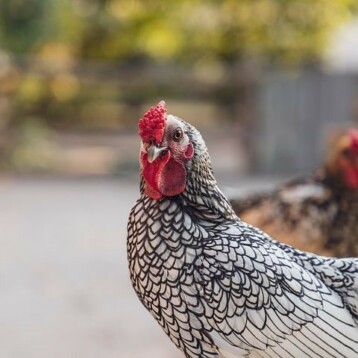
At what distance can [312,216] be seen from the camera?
4336mm

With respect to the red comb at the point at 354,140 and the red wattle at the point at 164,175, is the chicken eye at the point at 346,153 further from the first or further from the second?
the red wattle at the point at 164,175

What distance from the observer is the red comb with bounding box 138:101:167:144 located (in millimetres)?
2818

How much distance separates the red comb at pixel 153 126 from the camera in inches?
111

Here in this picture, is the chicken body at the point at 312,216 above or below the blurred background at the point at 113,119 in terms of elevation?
below

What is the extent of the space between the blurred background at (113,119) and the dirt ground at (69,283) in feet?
0.05

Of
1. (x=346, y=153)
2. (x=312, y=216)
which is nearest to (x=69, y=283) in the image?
(x=312, y=216)

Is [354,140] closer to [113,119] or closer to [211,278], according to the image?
[211,278]

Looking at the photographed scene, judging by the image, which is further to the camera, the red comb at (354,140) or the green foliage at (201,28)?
the green foliage at (201,28)

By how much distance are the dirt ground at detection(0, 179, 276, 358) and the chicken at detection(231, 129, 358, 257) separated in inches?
40.6

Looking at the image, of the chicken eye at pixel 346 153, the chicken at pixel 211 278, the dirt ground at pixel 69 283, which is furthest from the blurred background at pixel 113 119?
the chicken at pixel 211 278

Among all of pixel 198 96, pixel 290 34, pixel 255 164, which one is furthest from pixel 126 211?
pixel 198 96

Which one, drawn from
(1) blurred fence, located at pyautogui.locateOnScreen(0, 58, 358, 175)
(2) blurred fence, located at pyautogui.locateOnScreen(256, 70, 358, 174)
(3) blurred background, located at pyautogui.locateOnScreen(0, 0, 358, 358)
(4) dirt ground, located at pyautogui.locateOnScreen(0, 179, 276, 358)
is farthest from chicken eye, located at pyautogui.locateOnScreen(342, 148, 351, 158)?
(2) blurred fence, located at pyautogui.locateOnScreen(256, 70, 358, 174)

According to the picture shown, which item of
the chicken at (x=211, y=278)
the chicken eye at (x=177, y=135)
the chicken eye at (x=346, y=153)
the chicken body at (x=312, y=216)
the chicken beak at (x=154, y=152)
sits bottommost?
the chicken at (x=211, y=278)

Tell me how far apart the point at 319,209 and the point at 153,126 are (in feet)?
5.83
